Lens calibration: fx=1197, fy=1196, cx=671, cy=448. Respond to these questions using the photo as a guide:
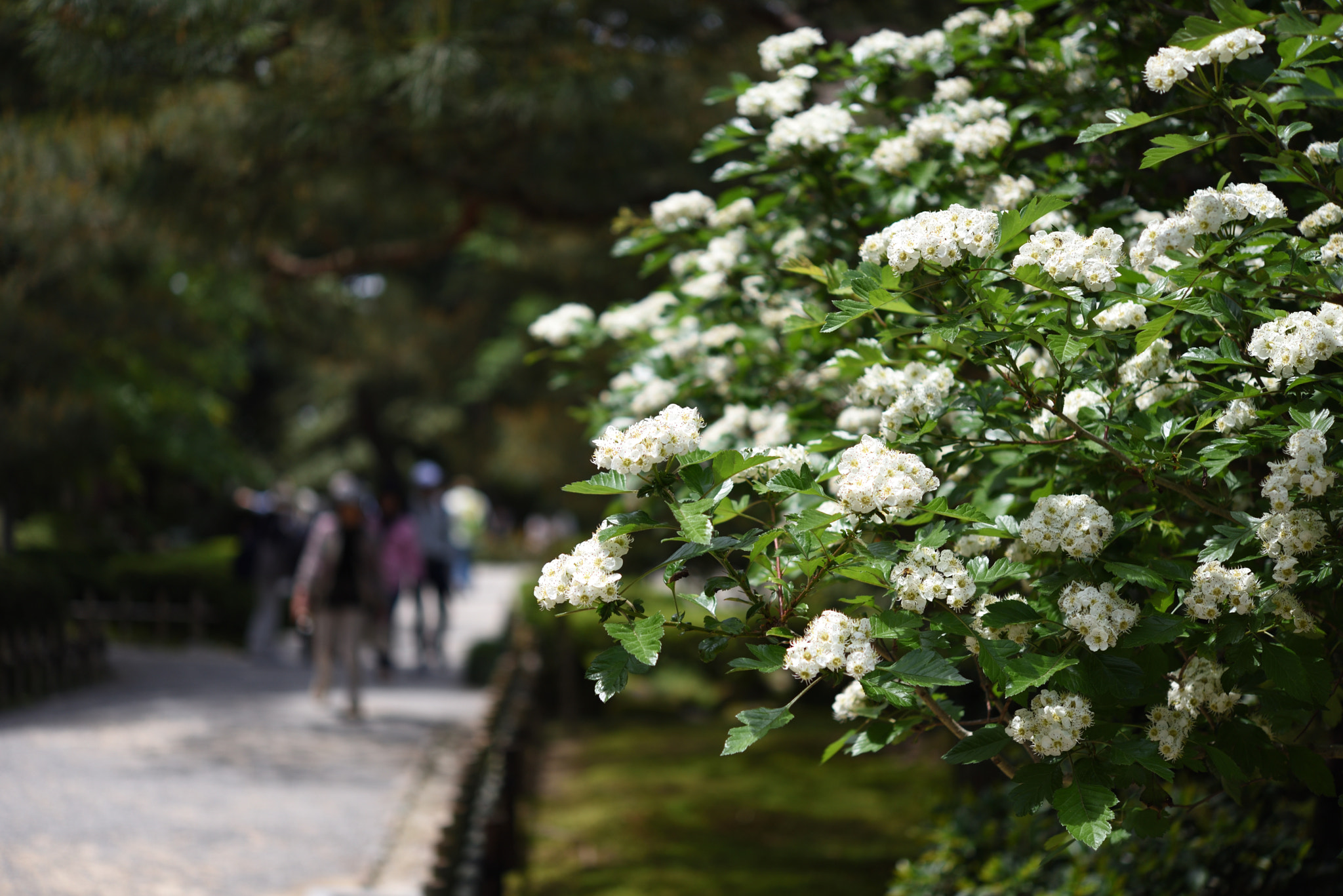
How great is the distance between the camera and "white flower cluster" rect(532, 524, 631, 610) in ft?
7.61

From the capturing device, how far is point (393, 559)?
11953mm

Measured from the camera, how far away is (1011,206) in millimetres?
3203

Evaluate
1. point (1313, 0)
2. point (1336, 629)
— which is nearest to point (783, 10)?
point (1313, 0)

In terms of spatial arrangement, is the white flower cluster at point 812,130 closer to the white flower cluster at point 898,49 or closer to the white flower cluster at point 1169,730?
the white flower cluster at point 898,49

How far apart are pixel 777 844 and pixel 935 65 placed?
478 centimetres

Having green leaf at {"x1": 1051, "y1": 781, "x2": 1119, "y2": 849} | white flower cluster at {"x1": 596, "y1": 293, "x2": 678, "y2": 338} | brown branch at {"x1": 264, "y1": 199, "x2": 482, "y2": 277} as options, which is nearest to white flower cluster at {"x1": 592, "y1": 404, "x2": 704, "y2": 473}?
green leaf at {"x1": 1051, "y1": 781, "x2": 1119, "y2": 849}

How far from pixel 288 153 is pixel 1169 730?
16.5 ft

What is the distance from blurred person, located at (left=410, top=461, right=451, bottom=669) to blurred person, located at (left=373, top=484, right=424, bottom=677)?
43 centimetres

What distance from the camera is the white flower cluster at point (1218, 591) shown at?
2.32 meters

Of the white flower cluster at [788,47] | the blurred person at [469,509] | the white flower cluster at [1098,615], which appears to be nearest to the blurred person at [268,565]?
the white flower cluster at [788,47]

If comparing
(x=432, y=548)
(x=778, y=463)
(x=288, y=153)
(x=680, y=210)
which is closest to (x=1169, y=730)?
(x=778, y=463)

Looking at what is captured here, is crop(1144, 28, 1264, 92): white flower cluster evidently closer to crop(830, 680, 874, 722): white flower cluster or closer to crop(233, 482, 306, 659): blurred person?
crop(830, 680, 874, 722): white flower cluster

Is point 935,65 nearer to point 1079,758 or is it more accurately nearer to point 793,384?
point 793,384

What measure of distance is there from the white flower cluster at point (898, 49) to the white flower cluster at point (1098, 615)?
200cm
